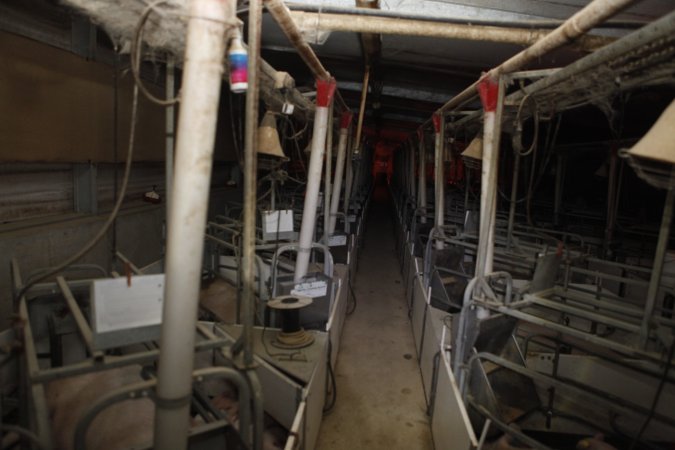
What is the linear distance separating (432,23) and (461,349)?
9.03 ft

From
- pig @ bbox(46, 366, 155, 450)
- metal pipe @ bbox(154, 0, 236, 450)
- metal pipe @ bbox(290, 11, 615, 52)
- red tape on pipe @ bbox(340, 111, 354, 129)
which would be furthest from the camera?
red tape on pipe @ bbox(340, 111, 354, 129)

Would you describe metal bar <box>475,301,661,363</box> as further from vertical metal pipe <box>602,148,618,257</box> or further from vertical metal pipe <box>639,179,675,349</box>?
vertical metal pipe <box>602,148,618,257</box>

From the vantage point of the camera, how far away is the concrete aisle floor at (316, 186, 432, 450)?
4.00 meters

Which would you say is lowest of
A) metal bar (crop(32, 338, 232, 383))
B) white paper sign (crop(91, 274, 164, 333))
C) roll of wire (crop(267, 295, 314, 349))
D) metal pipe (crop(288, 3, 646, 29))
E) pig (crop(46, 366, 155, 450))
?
pig (crop(46, 366, 155, 450))

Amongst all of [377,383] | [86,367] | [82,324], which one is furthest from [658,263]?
[377,383]

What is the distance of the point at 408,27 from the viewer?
132 inches

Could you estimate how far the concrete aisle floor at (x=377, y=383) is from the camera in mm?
4000

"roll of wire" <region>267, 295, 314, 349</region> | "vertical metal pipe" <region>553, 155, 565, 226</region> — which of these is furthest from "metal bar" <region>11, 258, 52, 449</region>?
"vertical metal pipe" <region>553, 155, 565, 226</region>

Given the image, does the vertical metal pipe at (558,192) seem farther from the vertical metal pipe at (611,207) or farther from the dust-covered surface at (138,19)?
the dust-covered surface at (138,19)

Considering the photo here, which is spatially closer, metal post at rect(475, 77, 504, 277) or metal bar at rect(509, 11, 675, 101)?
metal bar at rect(509, 11, 675, 101)

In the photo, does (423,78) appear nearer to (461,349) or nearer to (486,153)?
(486,153)

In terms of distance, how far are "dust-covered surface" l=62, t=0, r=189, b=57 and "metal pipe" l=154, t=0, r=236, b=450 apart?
25 centimetres

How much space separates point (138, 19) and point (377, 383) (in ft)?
14.8

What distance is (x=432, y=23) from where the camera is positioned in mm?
3363
